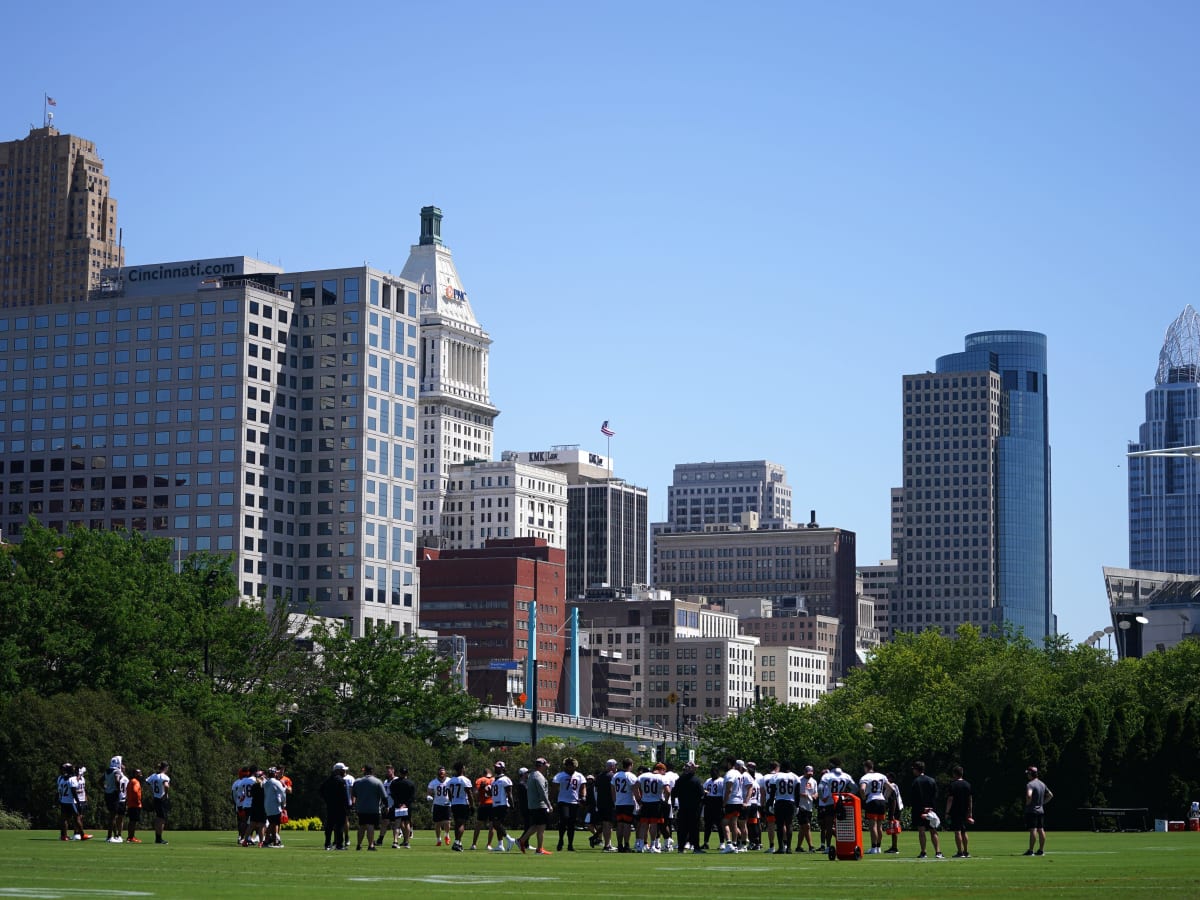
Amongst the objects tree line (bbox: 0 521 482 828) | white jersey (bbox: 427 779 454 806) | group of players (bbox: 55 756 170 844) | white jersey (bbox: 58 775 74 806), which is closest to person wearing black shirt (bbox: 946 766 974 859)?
white jersey (bbox: 427 779 454 806)

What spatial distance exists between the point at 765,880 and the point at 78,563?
64974 mm

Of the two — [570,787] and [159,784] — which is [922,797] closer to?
[570,787]

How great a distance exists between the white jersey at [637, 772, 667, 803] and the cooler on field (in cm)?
580

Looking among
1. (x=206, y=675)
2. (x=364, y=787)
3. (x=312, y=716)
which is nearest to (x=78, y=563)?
(x=206, y=675)

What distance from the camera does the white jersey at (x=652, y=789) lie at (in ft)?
164

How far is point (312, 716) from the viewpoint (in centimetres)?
10875

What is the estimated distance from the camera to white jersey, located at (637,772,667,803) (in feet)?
164

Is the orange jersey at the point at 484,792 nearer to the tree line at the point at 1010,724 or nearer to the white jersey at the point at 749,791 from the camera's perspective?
the white jersey at the point at 749,791

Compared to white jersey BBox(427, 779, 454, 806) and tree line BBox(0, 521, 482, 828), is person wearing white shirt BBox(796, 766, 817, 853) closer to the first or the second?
white jersey BBox(427, 779, 454, 806)

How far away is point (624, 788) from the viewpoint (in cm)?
5078

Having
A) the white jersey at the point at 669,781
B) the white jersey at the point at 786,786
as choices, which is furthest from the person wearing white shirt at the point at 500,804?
the white jersey at the point at 786,786

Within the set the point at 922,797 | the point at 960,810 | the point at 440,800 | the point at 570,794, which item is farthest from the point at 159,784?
the point at 960,810

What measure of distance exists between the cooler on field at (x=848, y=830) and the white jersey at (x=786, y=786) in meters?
4.54

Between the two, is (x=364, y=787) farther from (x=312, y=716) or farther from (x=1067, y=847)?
(x=312, y=716)
